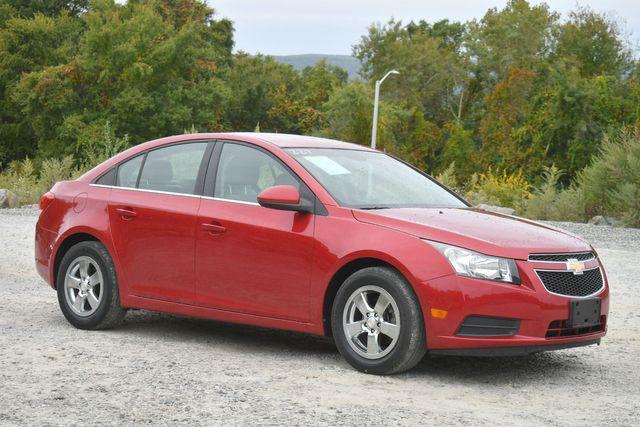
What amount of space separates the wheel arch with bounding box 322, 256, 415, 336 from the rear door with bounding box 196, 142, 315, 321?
137 millimetres

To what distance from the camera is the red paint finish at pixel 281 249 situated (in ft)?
21.7

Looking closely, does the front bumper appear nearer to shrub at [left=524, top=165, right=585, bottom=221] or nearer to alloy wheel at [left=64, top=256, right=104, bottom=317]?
alloy wheel at [left=64, top=256, right=104, bottom=317]

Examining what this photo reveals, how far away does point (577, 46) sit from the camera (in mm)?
79062

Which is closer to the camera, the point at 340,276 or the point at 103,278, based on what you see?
the point at 340,276

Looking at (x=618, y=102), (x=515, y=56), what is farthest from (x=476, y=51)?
(x=618, y=102)

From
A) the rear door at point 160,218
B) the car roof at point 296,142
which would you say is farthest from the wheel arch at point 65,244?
the car roof at point 296,142

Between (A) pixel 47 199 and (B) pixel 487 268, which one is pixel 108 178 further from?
(B) pixel 487 268

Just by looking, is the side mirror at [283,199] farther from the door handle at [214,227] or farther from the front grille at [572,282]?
the front grille at [572,282]

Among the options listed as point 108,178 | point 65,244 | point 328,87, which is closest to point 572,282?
point 108,178

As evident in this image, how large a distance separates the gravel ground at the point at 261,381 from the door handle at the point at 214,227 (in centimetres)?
89

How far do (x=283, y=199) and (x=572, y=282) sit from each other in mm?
2002

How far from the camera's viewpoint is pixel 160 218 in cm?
807

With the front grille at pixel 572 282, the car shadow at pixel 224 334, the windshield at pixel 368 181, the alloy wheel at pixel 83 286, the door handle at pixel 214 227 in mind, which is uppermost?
the windshield at pixel 368 181

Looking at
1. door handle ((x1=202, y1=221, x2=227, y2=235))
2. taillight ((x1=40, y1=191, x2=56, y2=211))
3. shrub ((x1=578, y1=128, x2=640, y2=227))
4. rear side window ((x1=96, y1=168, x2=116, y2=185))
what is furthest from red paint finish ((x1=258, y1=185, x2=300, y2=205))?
shrub ((x1=578, y1=128, x2=640, y2=227))
